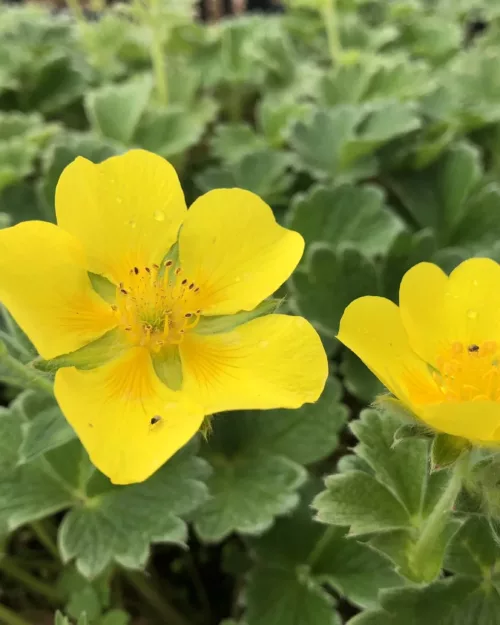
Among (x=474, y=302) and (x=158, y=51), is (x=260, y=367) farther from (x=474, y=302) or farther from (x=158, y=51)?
(x=158, y=51)

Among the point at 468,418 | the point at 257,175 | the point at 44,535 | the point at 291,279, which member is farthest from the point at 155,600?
the point at 257,175

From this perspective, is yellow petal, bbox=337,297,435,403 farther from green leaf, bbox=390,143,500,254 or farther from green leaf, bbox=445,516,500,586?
green leaf, bbox=390,143,500,254

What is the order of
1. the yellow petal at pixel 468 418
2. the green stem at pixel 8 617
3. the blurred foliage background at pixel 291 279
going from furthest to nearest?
the green stem at pixel 8 617 → the blurred foliage background at pixel 291 279 → the yellow petal at pixel 468 418

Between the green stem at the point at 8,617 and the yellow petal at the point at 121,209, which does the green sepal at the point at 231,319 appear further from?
the green stem at the point at 8,617

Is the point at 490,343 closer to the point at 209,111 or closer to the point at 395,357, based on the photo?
the point at 395,357

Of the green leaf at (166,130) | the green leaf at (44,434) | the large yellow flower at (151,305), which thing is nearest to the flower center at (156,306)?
the large yellow flower at (151,305)

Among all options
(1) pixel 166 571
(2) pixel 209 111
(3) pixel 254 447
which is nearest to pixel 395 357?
(3) pixel 254 447

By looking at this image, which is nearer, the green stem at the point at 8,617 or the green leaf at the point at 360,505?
the green leaf at the point at 360,505
